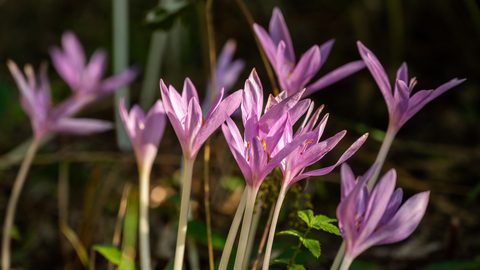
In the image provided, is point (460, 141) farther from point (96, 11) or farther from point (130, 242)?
point (96, 11)

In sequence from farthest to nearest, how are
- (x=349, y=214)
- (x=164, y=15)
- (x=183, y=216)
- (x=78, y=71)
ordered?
1. (x=78, y=71)
2. (x=164, y=15)
3. (x=183, y=216)
4. (x=349, y=214)

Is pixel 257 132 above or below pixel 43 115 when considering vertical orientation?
below

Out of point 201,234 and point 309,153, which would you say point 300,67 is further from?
point 201,234

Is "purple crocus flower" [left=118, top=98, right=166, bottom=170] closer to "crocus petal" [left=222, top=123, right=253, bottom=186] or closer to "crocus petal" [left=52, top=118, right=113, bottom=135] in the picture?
"crocus petal" [left=222, top=123, right=253, bottom=186]

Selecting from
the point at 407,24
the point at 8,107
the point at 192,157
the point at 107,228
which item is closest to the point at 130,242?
the point at 192,157

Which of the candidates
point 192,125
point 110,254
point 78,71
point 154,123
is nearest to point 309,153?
point 192,125

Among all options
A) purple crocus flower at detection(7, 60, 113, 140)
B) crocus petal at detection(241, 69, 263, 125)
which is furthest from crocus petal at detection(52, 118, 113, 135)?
crocus petal at detection(241, 69, 263, 125)

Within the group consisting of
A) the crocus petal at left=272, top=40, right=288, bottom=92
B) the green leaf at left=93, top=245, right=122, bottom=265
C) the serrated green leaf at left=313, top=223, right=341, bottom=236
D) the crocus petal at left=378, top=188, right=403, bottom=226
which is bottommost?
the green leaf at left=93, top=245, right=122, bottom=265
